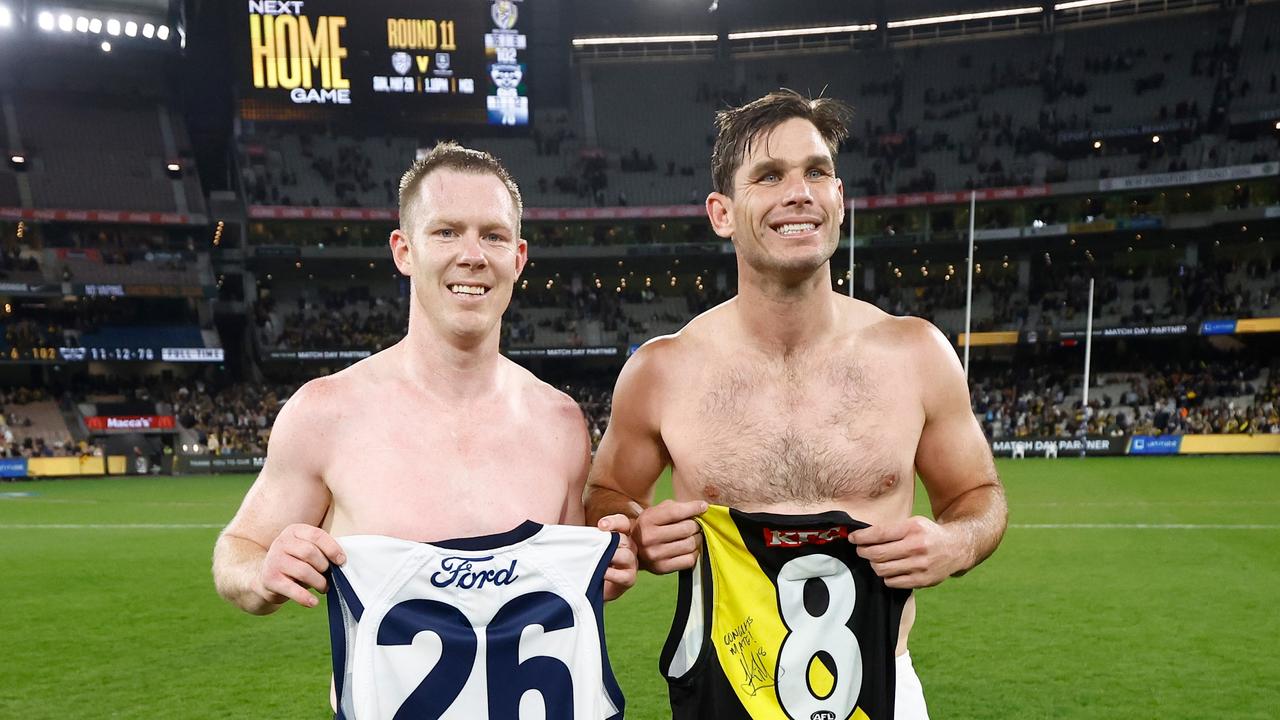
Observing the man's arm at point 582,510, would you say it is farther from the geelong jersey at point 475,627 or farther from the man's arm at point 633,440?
the man's arm at point 633,440

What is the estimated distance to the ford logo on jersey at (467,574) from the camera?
260 cm

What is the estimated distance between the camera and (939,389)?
3.14 metres

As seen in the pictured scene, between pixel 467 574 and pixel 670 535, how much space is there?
2.17 ft

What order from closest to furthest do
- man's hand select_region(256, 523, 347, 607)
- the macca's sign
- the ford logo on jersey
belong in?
man's hand select_region(256, 523, 347, 607), the ford logo on jersey, the macca's sign

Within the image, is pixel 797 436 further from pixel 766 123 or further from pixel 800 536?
pixel 766 123

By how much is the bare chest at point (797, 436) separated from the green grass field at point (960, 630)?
375 cm

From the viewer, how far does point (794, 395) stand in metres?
3.17

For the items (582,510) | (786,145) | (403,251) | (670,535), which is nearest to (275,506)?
(403,251)

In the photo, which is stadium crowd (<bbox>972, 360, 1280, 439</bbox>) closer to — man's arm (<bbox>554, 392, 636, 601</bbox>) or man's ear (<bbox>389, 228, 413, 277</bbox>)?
man's arm (<bbox>554, 392, 636, 601</bbox>)

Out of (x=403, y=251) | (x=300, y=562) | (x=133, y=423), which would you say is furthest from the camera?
(x=133, y=423)

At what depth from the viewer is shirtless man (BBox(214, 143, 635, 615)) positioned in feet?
9.04

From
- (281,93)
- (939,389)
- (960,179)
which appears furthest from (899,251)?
(939,389)

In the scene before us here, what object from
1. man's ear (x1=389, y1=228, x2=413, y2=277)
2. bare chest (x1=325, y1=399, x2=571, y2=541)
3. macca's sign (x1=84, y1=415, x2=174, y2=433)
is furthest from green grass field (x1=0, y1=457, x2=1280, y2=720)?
macca's sign (x1=84, y1=415, x2=174, y2=433)

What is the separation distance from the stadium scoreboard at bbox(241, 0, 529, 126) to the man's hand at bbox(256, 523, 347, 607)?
1414 inches
